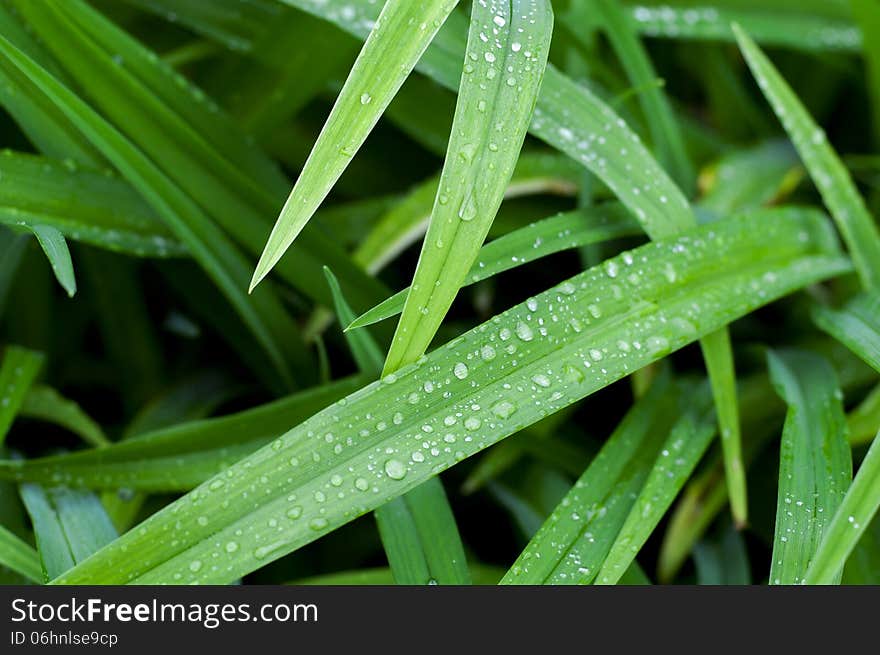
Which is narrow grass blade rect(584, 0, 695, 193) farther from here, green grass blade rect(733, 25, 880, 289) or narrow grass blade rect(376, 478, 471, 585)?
narrow grass blade rect(376, 478, 471, 585)

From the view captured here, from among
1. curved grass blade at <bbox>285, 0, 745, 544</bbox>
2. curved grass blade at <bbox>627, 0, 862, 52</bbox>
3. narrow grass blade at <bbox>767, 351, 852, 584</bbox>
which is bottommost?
narrow grass blade at <bbox>767, 351, 852, 584</bbox>

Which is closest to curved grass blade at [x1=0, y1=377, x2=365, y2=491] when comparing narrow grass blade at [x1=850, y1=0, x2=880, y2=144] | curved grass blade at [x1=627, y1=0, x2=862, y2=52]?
curved grass blade at [x1=627, y1=0, x2=862, y2=52]

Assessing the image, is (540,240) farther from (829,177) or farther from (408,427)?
(829,177)

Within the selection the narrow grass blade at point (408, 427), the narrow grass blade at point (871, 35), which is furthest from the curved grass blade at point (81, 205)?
the narrow grass blade at point (871, 35)

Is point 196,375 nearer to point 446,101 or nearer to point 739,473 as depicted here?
point 446,101

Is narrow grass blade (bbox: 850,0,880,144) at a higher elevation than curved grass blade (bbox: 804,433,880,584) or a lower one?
higher

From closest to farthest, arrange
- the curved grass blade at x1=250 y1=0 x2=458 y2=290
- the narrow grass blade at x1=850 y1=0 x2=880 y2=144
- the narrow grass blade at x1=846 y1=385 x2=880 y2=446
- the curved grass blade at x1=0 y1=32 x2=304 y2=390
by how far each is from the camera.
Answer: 1. the curved grass blade at x1=250 y1=0 x2=458 y2=290
2. the curved grass blade at x1=0 y1=32 x2=304 y2=390
3. the narrow grass blade at x1=846 y1=385 x2=880 y2=446
4. the narrow grass blade at x1=850 y1=0 x2=880 y2=144
